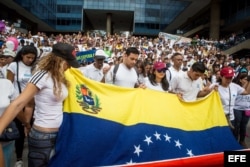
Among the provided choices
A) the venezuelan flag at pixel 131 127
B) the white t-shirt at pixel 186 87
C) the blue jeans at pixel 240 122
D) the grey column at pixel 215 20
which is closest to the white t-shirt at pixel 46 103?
the venezuelan flag at pixel 131 127

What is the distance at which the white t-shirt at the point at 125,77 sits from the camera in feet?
18.3

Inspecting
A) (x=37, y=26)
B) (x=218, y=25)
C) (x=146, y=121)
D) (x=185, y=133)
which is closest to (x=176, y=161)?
(x=146, y=121)

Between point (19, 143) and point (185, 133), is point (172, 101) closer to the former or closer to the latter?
point (185, 133)

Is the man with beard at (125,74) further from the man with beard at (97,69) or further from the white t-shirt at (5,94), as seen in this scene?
the white t-shirt at (5,94)

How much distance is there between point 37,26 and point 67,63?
6134 centimetres

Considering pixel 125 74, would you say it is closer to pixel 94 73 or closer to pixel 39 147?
pixel 94 73

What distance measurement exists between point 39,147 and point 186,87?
10.6 ft

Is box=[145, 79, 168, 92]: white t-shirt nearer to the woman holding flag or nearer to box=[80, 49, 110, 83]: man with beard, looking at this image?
box=[80, 49, 110, 83]: man with beard

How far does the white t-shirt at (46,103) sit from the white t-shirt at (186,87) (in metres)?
2.97

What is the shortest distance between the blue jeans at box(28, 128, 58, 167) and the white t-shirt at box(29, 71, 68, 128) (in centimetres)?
9

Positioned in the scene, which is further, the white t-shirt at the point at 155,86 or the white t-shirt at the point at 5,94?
the white t-shirt at the point at 155,86

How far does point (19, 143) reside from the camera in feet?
16.9

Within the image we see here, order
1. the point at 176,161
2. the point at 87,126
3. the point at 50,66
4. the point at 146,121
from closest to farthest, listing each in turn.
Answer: the point at 176,161, the point at 50,66, the point at 87,126, the point at 146,121

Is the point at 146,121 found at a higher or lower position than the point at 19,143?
higher
